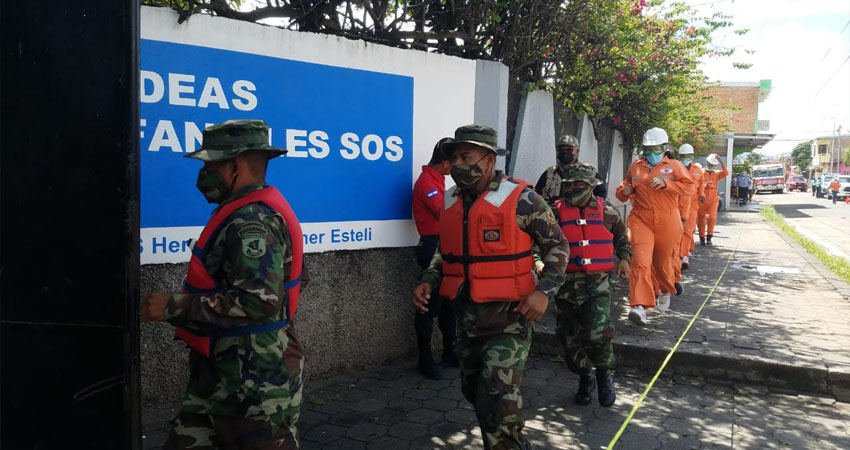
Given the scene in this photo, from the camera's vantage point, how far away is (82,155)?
6.89 ft

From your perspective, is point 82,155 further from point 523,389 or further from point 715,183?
point 715,183

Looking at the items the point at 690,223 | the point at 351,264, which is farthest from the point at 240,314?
the point at 690,223

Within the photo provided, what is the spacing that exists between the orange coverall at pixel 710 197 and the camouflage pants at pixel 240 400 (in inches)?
466

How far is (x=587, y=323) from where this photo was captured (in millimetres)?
4340

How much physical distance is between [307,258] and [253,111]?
110 cm

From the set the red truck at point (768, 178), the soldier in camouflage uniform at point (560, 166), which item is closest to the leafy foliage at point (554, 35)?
the soldier in camouflage uniform at point (560, 166)

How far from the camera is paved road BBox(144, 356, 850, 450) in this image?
3.77 metres

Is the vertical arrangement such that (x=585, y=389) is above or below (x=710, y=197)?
below

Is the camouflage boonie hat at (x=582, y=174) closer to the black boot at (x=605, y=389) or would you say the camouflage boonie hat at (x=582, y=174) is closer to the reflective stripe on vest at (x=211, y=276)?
the black boot at (x=605, y=389)

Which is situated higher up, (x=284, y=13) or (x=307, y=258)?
(x=284, y=13)

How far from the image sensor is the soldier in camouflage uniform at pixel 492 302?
9.82 feet

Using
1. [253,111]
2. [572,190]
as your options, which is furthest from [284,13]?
[572,190]

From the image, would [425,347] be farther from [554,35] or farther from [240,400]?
[554,35]

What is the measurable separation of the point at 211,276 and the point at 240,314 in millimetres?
216
